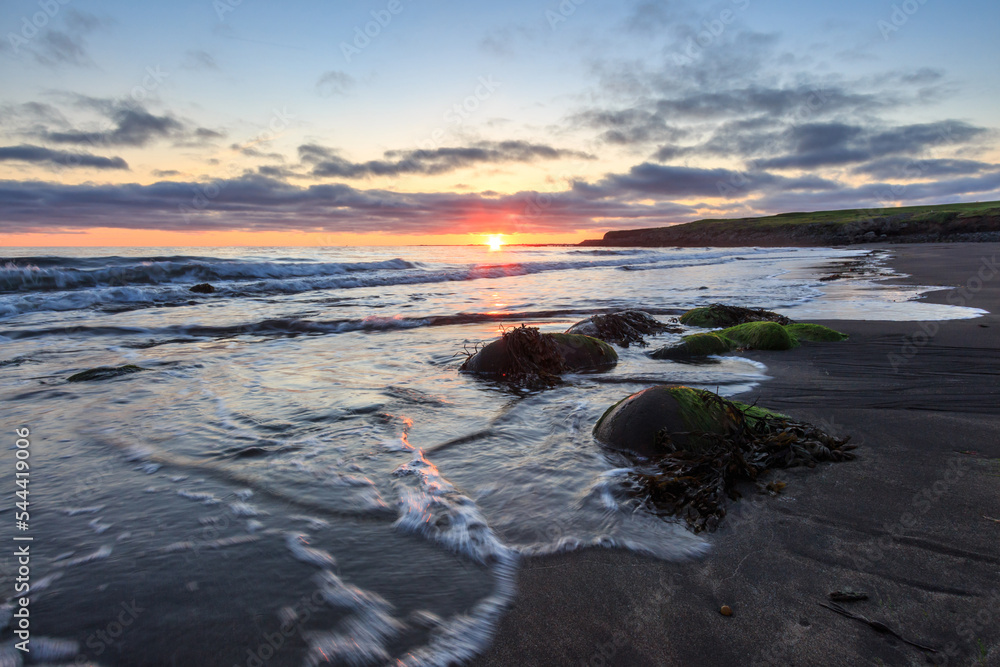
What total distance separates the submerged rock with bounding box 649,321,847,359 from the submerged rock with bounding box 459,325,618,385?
3.22ft

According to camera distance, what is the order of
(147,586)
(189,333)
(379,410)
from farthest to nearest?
1. (189,333)
2. (379,410)
3. (147,586)

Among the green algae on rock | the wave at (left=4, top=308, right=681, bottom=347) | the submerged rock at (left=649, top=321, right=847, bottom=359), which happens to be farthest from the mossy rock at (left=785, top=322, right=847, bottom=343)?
the green algae on rock

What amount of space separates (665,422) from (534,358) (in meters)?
2.41

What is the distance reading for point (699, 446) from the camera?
3268 mm

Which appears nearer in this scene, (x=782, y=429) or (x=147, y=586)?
(x=147, y=586)

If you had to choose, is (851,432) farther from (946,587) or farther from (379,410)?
(379,410)

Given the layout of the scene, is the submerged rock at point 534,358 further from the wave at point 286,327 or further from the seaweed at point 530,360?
the wave at point 286,327

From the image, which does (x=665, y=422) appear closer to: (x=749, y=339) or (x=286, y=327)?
(x=749, y=339)

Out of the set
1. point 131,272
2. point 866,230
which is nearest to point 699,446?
point 131,272

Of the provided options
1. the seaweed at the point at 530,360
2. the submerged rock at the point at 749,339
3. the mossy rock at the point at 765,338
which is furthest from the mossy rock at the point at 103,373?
the mossy rock at the point at 765,338

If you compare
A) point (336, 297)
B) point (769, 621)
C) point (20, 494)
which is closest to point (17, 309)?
point (336, 297)

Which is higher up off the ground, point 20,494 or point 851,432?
point 851,432

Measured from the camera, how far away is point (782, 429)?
11.4 ft

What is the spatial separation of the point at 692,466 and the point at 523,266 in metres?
27.5
